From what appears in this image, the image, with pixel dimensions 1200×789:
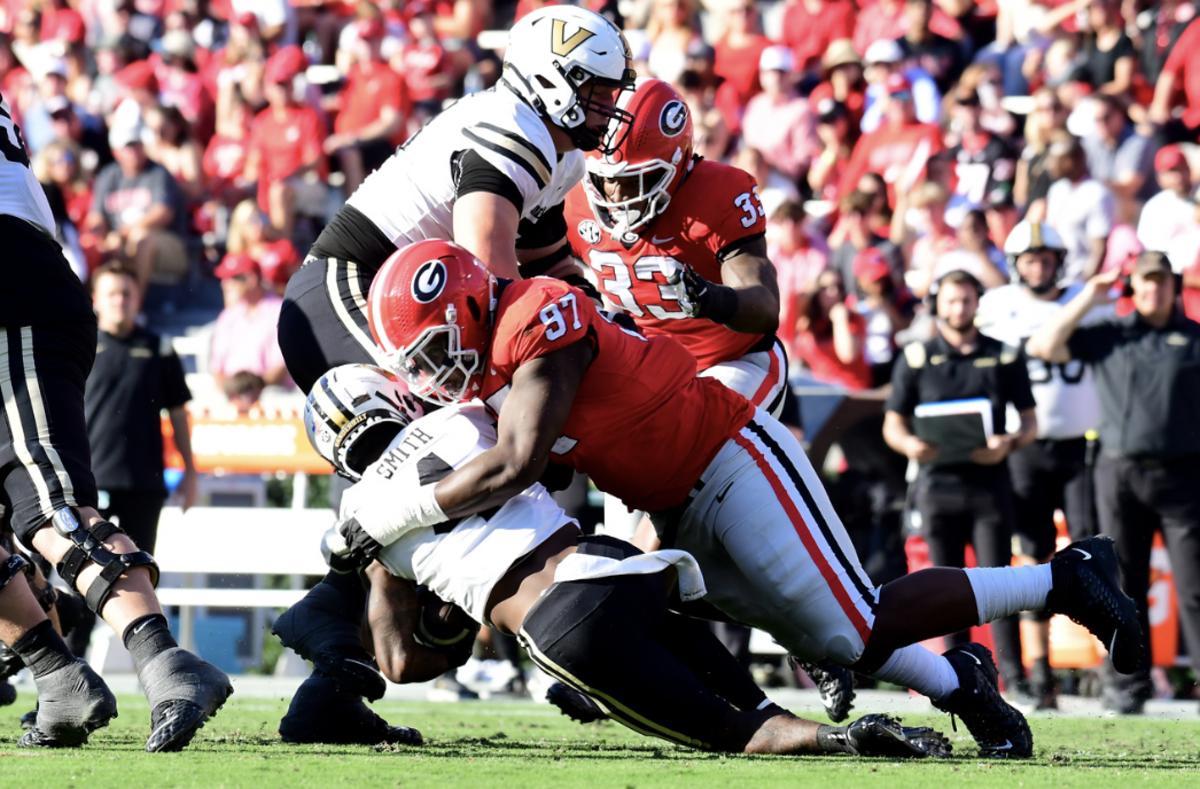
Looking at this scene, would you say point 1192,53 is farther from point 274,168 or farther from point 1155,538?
point 274,168

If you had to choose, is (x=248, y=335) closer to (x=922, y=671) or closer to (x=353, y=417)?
(x=353, y=417)

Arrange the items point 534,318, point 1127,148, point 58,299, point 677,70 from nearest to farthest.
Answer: point 534,318 < point 58,299 < point 1127,148 < point 677,70

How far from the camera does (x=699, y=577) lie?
487cm

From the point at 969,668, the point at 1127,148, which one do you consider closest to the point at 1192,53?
the point at 1127,148

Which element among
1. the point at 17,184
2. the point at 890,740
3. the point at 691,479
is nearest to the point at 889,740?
the point at 890,740

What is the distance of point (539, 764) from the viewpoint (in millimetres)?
4879

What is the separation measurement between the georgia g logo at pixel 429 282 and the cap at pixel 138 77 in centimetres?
1061

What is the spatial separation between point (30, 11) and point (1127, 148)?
32.3 ft

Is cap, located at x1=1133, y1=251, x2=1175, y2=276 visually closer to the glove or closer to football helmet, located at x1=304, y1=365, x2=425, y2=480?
the glove

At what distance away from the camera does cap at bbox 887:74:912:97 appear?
11961mm

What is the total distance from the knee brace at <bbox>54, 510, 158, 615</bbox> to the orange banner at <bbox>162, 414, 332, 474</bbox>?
15.3 ft

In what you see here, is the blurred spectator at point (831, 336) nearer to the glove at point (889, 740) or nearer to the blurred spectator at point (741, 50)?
the blurred spectator at point (741, 50)

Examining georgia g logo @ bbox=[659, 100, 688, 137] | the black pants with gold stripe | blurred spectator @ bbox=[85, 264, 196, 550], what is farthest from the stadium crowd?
the black pants with gold stripe

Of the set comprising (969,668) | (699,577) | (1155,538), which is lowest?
(1155,538)
